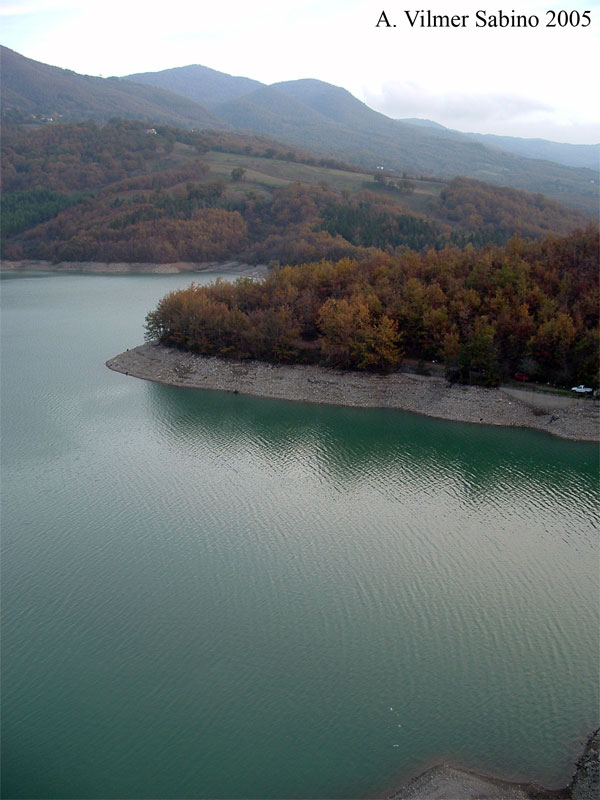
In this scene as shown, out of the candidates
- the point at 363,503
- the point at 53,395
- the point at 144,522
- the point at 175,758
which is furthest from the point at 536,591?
the point at 53,395

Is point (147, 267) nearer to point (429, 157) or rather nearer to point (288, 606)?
point (288, 606)

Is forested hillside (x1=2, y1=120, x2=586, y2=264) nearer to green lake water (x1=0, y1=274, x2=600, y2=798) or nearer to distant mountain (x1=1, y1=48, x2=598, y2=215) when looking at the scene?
green lake water (x1=0, y1=274, x2=600, y2=798)

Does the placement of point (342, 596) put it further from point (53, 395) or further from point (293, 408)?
point (53, 395)

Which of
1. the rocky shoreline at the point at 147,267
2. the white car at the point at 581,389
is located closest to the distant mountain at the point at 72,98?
the rocky shoreline at the point at 147,267

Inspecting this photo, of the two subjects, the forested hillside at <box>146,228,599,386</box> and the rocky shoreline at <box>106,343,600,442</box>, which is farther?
the forested hillside at <box>146,228,599,386</box>

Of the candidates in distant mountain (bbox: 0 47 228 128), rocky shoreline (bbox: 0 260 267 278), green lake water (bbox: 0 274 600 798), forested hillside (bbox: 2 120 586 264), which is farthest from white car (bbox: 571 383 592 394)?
distant mountain (bbox: 0 47 228 128)

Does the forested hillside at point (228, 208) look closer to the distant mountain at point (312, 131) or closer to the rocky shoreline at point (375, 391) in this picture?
the rocky shoreline at point (375, 391)
